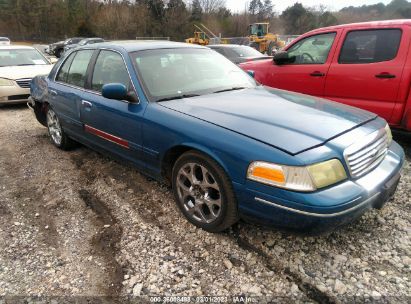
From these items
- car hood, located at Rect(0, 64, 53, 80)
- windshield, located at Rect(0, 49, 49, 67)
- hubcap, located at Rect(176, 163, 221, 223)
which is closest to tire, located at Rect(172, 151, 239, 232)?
hubcap, located at Rect(176, 163, 221, 223)

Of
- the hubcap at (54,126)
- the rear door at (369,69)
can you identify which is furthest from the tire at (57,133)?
the rear door at (369,69)

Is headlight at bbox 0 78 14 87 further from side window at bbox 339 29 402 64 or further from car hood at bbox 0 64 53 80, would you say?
side window at bbox 339 29 402 64

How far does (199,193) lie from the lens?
285 centimetres

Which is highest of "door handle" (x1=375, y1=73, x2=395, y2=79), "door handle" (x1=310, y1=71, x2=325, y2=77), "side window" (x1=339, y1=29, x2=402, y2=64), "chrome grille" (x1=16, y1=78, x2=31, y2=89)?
"side window" (x1=339, y1=29, x2=402, y2=64)

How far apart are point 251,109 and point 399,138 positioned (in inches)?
124

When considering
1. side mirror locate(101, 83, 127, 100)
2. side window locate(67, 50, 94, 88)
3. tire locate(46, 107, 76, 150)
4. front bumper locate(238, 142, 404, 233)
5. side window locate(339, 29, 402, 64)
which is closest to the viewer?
front bumper locate(238, 142, 404, 233)

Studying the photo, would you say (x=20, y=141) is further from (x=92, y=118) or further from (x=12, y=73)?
(x=12, y=73)

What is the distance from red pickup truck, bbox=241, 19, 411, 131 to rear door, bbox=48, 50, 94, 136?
299 cm

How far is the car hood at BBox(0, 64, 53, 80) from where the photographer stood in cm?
783

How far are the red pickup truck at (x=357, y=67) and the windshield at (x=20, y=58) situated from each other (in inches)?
262

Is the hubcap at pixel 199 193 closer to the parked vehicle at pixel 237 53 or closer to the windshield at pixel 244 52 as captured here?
the parked vehicle at pixel 237 53

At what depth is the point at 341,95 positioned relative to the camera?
4.79 m

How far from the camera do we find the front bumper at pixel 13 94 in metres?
7.73

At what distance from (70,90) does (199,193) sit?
243cm
